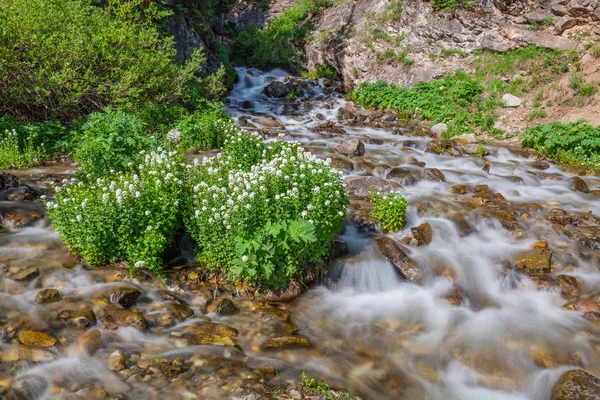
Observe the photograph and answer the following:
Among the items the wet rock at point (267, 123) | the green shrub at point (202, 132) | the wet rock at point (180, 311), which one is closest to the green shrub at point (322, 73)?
the wet rock at point (267, 123)

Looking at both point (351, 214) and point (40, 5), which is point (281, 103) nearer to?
point (40, 5)

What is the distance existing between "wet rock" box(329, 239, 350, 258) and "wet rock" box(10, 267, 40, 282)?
4362 mm

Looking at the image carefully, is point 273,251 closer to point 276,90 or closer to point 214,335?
point 214,335

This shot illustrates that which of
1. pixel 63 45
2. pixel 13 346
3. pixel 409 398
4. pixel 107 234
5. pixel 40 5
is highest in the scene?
pixel 40 5

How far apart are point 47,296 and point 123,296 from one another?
93cm

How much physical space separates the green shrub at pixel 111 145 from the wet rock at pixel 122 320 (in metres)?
3.19

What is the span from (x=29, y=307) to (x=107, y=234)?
125cm

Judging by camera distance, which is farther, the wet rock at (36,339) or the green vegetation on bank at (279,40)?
the green vegetation on bank at (279,40)

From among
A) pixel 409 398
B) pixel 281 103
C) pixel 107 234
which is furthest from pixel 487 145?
pixel 107 234

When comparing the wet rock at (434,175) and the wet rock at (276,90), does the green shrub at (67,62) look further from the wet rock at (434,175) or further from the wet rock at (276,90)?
the wet rock at (276,90)

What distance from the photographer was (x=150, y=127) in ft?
41.2

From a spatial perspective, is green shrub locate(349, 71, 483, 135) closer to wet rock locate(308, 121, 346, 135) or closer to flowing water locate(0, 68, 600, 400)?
wet rock locate(308, 121, 346, 135)

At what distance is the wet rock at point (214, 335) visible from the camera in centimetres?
487

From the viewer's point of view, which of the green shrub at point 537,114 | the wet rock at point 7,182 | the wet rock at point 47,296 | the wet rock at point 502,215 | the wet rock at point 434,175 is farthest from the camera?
the green shrub at point 537,114
